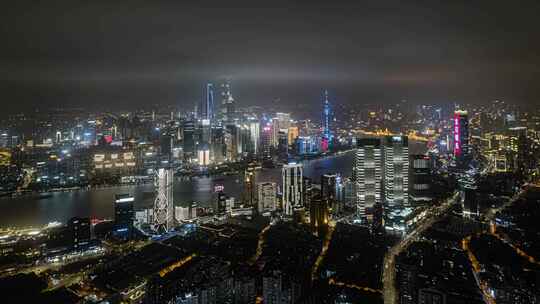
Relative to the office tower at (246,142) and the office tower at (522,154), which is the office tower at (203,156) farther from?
the office tower at (522,154)

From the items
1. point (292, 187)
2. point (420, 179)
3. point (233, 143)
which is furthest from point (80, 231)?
point (233, 143)

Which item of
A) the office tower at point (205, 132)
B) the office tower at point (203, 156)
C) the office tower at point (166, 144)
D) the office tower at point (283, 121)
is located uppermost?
the office tower at point (283, 121)

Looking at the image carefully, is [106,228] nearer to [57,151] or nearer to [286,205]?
[286,205]

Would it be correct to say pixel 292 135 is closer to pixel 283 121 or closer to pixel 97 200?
pixel 283 121

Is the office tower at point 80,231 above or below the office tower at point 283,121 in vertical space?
below

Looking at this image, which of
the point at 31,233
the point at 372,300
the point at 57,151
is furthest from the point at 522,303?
the point at 57,151

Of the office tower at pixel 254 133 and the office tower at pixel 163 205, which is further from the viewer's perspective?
the office tower at pixel 254 133

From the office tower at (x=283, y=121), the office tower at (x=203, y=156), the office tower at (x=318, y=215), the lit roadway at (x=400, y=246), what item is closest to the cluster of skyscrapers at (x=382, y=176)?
the lit roadway at (x=400, y=246)
